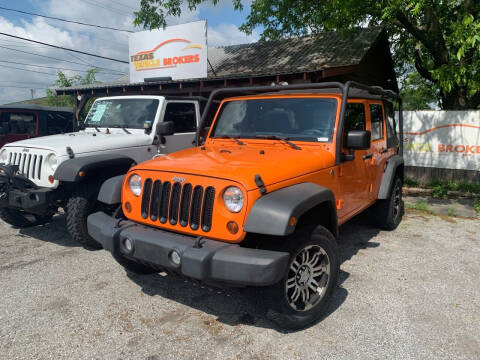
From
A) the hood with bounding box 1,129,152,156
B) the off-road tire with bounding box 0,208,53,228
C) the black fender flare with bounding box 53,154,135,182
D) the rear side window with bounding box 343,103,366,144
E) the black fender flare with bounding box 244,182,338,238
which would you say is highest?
the rear side window with bounding box 343,103,366,144

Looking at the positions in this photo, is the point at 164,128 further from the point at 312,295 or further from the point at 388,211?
the point at 388,211

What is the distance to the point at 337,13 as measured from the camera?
27.9ft

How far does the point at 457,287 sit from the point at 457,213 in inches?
141

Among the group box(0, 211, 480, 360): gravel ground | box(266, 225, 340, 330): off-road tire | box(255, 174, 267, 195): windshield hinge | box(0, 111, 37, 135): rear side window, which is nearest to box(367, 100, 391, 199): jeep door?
box(0, 211, 480, 360): gravel ground

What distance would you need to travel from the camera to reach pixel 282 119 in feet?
12.7

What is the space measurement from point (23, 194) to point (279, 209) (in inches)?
131

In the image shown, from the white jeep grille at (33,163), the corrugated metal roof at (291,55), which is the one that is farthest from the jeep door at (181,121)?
the corrugated metal roof at (291,55)

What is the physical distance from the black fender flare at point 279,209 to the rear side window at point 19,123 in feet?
27.2

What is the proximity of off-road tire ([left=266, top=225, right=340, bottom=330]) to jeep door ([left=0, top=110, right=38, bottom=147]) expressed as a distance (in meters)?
8.21

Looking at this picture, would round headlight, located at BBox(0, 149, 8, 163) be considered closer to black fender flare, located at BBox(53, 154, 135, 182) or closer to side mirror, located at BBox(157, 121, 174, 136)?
black fender flare, located at BBox(53, 154, 135, 182)

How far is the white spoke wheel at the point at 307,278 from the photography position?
2906 millimetres

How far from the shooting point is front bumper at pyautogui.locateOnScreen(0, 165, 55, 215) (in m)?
4.28

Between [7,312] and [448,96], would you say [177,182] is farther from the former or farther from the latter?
[448,96]

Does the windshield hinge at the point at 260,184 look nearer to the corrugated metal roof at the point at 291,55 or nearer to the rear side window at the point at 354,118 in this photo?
the rear side window at the point at 354,118
